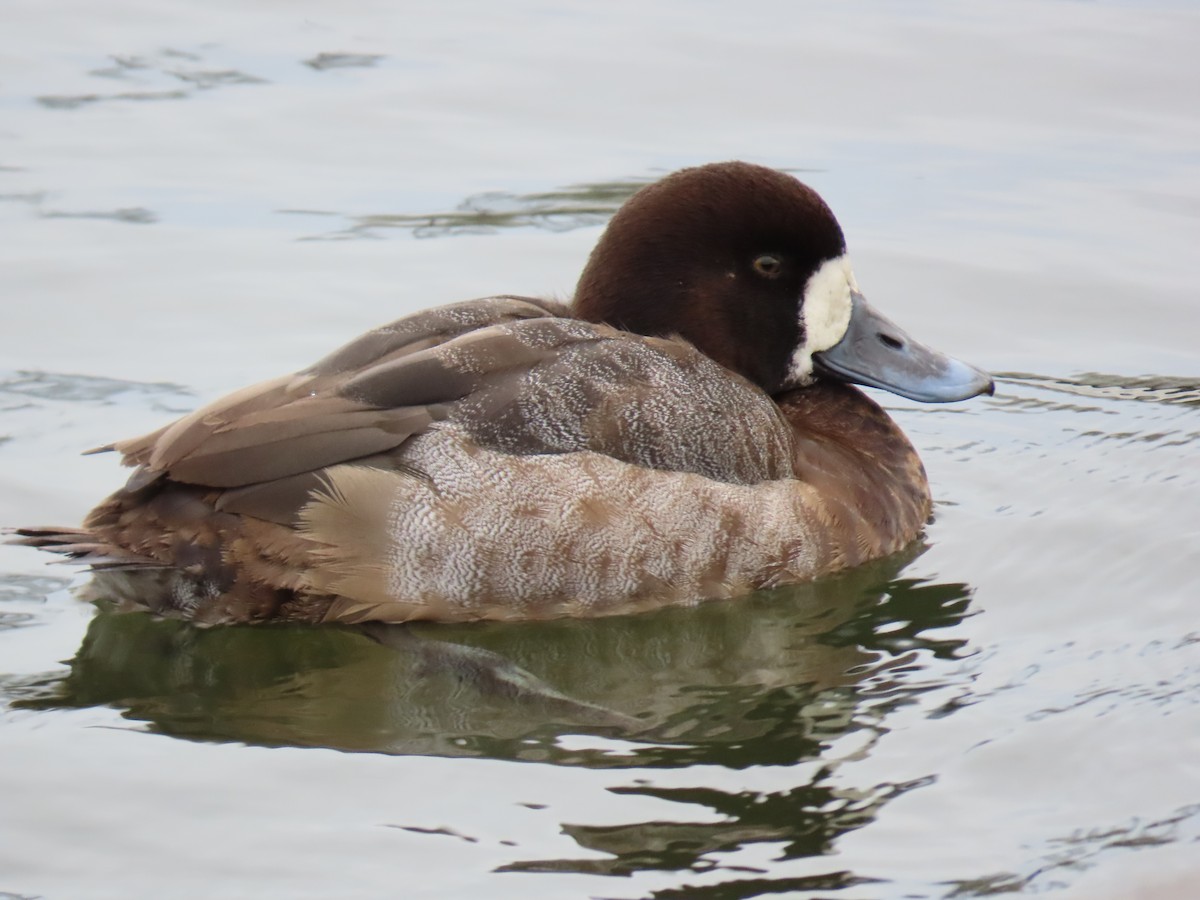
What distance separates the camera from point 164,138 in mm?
9562

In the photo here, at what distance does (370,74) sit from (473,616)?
225 inches

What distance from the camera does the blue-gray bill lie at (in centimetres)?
631

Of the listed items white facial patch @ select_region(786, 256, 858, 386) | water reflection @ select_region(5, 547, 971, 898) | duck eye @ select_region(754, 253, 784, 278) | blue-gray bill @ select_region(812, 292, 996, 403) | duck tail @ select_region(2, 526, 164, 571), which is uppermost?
duck eye @ select_region(754, 253, 784, 278)

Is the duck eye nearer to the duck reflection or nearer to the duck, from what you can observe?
the duck

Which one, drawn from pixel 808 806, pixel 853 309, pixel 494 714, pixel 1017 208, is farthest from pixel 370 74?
pixel 808 806

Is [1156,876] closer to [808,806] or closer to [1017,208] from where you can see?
[808,806]

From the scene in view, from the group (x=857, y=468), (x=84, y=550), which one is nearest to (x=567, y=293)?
(x=857, y=468)

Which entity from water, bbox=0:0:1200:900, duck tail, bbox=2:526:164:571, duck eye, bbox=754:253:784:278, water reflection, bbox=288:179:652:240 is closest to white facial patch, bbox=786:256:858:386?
duck eye, bbox=754:253:784:278

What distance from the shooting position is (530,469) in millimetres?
5246

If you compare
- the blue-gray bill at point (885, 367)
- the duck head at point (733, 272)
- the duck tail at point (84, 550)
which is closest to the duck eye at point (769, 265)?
the duck head at point (733, 272)

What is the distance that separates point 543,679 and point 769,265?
161cm

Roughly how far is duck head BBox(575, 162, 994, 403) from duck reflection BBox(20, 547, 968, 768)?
33.8 inches

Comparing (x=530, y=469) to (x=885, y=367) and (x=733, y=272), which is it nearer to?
(x=733, y=272)

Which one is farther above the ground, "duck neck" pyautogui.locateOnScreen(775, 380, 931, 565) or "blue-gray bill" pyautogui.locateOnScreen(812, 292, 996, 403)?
"blue-gray bill" pyautogui.locateOnScreen(812, 292, 996, 403)
